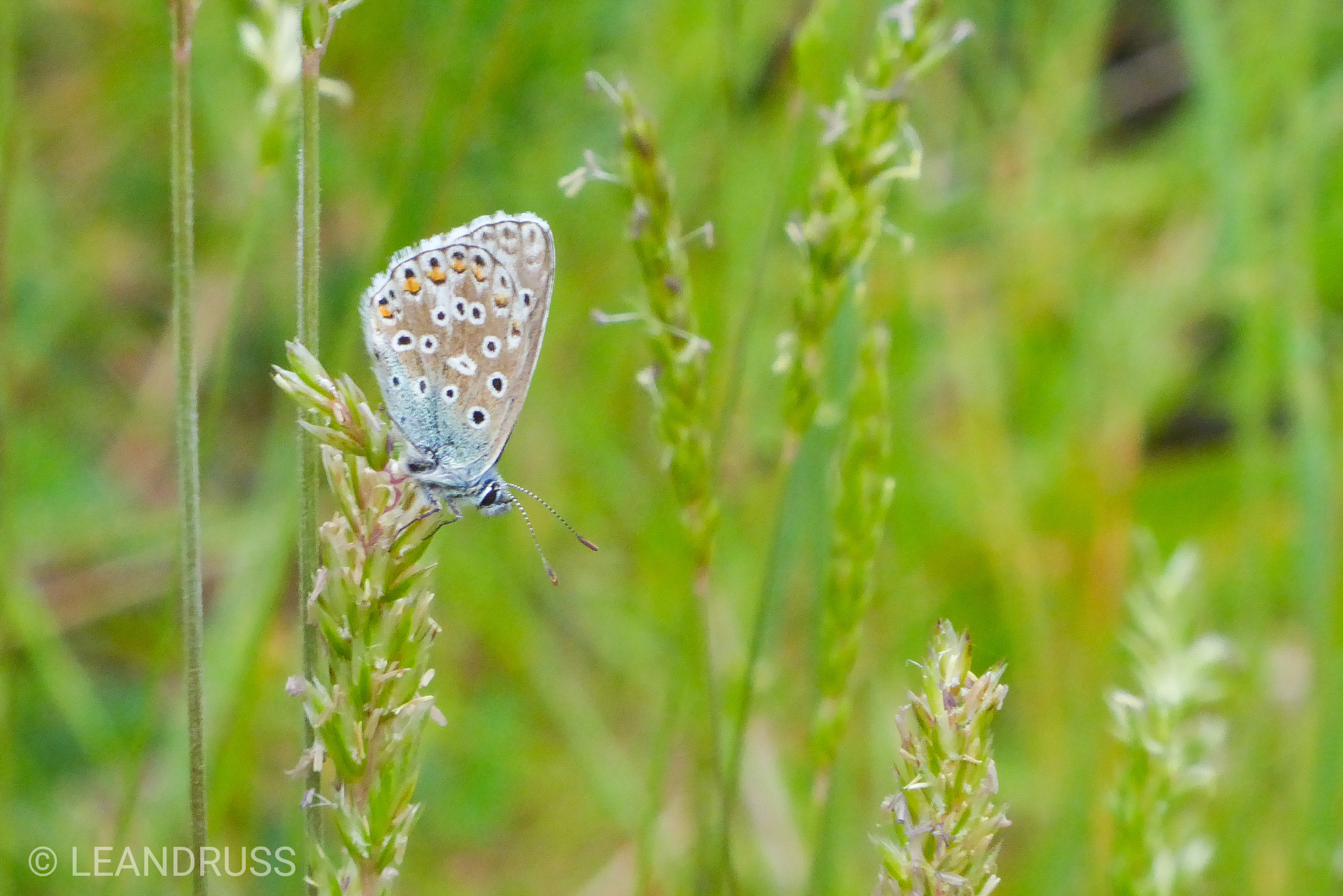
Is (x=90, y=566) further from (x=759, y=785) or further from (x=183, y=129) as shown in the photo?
(x=183, y=129)

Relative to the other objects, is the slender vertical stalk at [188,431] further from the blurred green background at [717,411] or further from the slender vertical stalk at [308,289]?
the blurred green background at [717,411]

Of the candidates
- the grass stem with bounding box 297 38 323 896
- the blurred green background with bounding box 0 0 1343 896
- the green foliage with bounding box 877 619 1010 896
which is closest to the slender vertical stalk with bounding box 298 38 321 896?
the grass stem with bounding box 297 38 323 896

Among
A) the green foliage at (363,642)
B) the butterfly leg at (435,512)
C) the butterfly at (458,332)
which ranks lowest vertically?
the green foliage at (363,642)

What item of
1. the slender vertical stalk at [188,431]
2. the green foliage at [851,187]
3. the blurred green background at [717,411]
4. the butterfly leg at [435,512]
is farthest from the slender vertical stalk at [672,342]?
the blurred green background at [717,411]

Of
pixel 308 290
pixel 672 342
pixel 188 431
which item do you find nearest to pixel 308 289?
pixel 308 290

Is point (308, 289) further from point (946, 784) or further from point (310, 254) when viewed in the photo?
point (946, 784)
